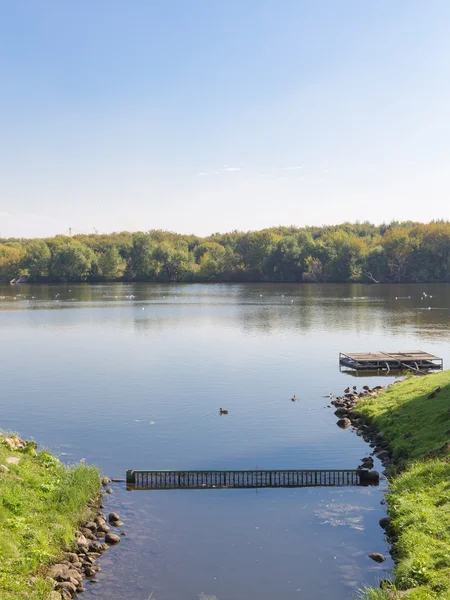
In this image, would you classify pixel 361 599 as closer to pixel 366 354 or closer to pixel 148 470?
pixel 148 470

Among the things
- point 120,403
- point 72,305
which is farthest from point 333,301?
point 120,403

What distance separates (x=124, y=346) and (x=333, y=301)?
6772cm

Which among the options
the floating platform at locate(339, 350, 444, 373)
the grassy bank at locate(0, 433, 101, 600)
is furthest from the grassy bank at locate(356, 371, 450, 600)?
the floating platform at locate(339, 350, 444, 373)

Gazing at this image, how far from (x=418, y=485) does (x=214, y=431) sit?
15.4 meters

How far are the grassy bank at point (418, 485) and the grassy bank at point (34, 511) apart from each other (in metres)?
10.9

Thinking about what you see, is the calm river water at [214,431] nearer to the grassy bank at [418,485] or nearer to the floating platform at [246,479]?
the floating platform at [246,479]

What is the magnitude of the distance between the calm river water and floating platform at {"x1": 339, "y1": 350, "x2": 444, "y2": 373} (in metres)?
2.10

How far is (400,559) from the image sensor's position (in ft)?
69.6

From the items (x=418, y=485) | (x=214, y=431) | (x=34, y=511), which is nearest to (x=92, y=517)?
(x=34, y=511)

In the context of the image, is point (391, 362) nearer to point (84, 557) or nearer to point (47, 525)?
point (84, 557)

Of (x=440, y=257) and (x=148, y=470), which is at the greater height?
(x=440, y=257)

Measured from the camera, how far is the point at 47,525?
22.5 meters

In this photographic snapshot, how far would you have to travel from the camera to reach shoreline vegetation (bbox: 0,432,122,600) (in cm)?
1919

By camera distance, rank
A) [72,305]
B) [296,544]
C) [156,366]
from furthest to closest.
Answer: [72,305]
[156,366]
[296,544]
